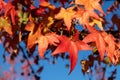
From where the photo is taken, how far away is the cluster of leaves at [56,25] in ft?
5.32

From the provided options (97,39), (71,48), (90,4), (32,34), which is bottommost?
(71,48)

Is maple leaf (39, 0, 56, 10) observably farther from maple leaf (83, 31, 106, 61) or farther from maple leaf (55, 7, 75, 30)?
maple leaf (83, 31, 106, 61)

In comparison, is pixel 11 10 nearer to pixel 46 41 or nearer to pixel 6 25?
pixel 6 25

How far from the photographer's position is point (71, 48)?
1502 millimetres

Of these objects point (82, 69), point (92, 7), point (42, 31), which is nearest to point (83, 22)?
point (92, 7)

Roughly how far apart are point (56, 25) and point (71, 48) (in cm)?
43

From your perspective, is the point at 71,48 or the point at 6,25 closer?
the point at 71,48

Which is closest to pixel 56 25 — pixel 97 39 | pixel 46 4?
pixel 46 4

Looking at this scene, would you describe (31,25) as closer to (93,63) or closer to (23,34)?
(23,34)

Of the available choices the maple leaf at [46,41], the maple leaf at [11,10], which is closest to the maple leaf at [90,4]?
the maple leaf at [46,41]

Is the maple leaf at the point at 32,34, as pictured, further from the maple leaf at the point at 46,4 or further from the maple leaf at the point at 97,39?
the maple leaf at the point at 97,39

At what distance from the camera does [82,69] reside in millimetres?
2561

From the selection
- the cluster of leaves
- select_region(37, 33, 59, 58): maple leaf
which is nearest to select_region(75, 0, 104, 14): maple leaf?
the cluster of leaves

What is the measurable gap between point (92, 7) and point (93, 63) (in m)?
0.92
